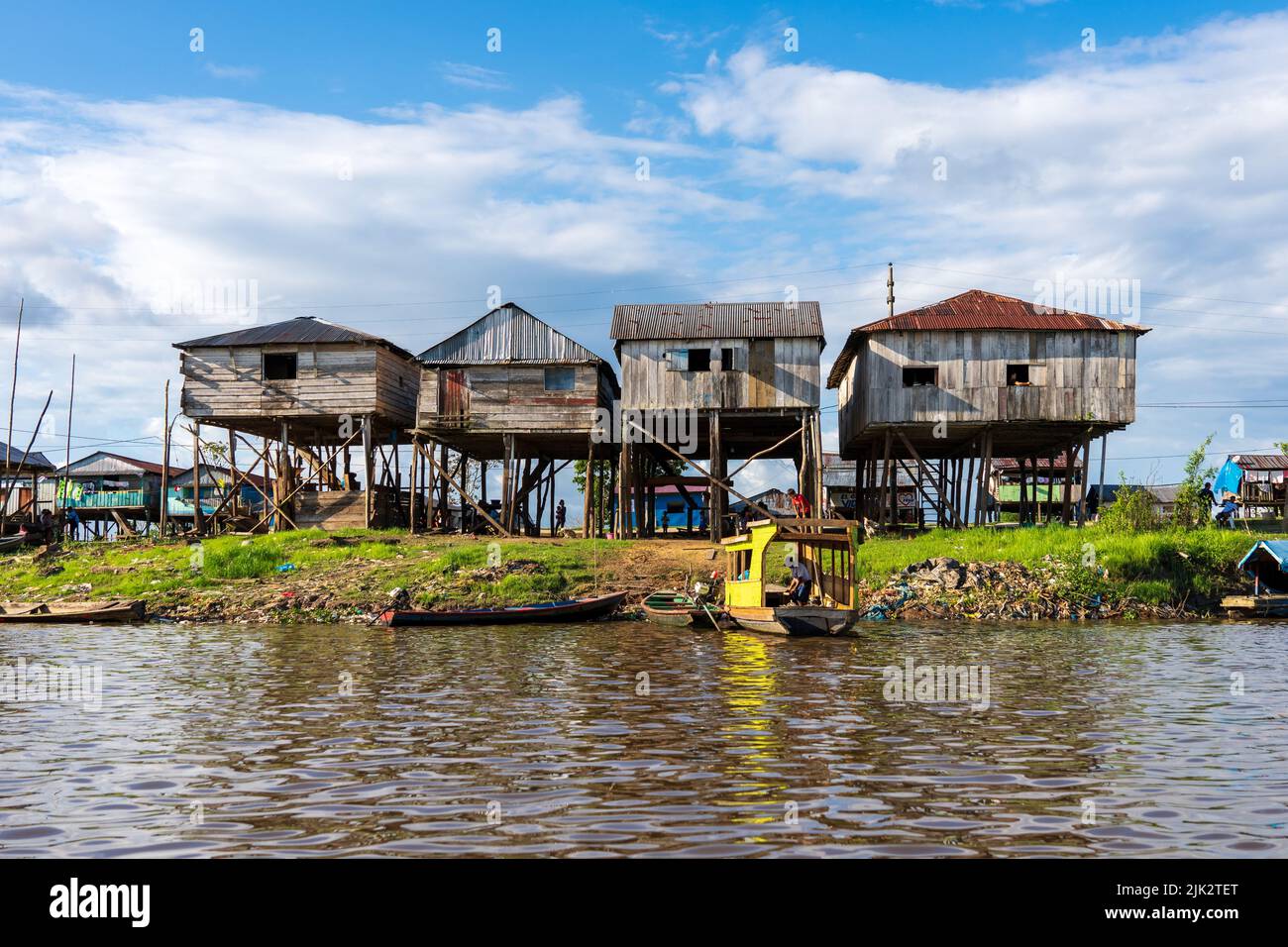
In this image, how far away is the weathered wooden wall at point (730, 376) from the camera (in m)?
35.2

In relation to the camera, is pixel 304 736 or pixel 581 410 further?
pixel 581 410

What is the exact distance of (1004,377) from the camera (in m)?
34.7

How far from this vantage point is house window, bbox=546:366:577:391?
37500 mm

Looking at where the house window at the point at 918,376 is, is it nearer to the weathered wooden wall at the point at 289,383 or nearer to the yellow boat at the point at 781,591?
the yellow boat at the point at 781,591

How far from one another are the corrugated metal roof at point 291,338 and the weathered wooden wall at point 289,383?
0.82ft

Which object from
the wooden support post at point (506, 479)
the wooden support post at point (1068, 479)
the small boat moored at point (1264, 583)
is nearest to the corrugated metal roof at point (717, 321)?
the wooden support post at point (506, 479)

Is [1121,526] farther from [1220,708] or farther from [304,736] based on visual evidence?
[304,736]

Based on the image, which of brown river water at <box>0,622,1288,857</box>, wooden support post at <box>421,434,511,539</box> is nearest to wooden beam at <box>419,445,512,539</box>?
wooden support post at <box>421,434,511,539</box>

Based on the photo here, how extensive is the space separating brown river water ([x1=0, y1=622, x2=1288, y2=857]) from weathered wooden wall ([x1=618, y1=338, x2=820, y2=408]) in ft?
60.0

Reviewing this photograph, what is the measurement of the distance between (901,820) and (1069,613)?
71.7ft

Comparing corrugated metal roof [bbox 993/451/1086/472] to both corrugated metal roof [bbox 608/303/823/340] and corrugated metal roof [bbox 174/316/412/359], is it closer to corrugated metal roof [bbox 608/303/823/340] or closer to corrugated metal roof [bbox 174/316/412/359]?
corrugated metal roof [bbox 608/303/823/340]

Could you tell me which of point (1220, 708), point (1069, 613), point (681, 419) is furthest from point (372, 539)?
point (1220, 708)

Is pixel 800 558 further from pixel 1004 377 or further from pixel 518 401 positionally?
pixel 518 401
